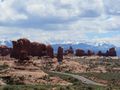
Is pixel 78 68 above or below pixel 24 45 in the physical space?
below

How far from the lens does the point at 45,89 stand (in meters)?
98.1

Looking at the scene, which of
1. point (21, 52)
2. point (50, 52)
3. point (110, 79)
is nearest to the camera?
point (110, 79)

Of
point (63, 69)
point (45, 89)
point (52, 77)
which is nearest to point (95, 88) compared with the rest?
point (45, 89)

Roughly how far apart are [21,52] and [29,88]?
46295 millimetres

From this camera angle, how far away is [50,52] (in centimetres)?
19888

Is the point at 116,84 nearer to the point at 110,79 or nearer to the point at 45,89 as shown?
the point at 110,79

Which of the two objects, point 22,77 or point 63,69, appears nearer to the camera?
point 22,77

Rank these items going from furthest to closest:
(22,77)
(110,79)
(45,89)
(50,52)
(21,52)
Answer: (50,52)
(21,52)
(110,79)
(22,77)
(45,89)

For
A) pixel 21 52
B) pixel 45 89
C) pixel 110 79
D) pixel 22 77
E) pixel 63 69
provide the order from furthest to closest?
1. pixel 63 69
2. pixel 21 52
3. pixel 110 79
4. pixel 22 77
5. pixel 45 89

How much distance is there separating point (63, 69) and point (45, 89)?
65758 millimetres

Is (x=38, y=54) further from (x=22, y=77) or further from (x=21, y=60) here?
(x=22, y=77)

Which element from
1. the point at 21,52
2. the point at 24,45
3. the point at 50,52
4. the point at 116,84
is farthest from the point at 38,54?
the point at 116,84

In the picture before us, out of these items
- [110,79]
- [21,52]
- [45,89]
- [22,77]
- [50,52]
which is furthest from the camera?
[50,52]

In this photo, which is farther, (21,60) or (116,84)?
(21,60)
